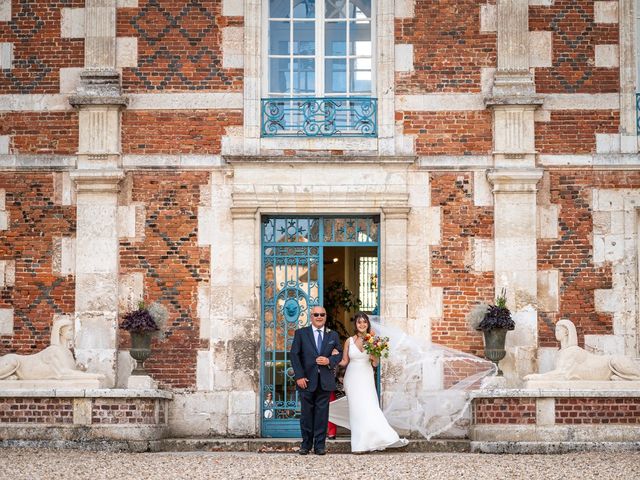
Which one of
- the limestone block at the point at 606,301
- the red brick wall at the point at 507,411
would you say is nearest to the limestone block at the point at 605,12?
the limestone block at the point at 606,301

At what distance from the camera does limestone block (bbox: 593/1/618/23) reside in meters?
13.5

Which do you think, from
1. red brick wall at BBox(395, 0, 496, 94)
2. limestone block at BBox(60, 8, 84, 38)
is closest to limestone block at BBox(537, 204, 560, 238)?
red brick wall at BBox(395, 0, 496, 94)

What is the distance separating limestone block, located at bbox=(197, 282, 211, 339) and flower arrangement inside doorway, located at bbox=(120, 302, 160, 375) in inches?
21.0

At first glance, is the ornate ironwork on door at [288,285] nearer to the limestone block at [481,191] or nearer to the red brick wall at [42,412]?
the limestone block at [481,191]

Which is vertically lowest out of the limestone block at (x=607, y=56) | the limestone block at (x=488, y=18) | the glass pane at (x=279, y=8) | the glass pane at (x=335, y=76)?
the glass pane at (x=335, y=76)

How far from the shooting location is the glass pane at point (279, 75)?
1367 cm

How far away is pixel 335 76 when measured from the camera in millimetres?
13672

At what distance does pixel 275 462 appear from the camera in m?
11.2

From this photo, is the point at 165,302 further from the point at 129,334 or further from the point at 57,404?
the point at 57,404

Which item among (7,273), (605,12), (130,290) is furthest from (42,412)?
(605,12)

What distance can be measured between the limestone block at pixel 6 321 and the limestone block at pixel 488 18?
5.91 m

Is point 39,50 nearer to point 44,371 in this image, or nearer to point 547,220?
point 44,371

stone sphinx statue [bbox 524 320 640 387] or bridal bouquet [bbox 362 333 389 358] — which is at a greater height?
bridal bouquet [bbox 362 333 389 358]

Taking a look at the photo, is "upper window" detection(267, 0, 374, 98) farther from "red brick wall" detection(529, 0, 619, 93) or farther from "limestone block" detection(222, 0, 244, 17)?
"red brick wall" detection(529, 0, 619, 93)
